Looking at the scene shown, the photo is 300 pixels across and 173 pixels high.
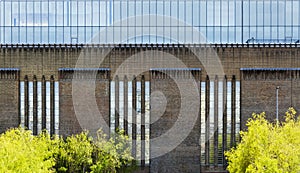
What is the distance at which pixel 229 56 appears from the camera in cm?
4756

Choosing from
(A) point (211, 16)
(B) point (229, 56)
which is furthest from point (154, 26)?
(B) point (229, 56)

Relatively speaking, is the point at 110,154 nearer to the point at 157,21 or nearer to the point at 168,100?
the point at 168,100

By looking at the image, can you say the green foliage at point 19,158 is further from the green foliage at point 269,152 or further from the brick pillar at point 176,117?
the brick pillar at point 176,117

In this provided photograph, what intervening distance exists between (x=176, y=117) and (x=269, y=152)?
15.9 meters

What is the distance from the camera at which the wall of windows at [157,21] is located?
5294 centimetres

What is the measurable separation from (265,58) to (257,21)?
22.1 feet

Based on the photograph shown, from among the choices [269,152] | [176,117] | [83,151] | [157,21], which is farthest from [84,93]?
[269,152]

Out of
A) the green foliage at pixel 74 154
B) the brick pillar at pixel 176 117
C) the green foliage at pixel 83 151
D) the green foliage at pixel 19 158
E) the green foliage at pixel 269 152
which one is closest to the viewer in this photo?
the green foliage at pixel 19 158

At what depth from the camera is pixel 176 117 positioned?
155 feet

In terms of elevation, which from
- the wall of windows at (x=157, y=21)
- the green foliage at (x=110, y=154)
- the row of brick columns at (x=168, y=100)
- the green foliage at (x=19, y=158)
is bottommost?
the green foliage at (x=110, y=154)

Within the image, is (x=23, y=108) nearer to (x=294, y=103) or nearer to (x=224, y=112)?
(x=224, y=112)

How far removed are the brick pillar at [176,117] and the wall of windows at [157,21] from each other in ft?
21.2

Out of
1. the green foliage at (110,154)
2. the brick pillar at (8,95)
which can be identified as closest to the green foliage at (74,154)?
the green foliage at (110,154)

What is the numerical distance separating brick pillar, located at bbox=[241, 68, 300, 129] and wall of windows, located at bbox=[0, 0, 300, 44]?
6.33m
